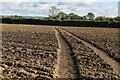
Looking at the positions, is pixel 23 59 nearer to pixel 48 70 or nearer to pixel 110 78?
pixel 48 70

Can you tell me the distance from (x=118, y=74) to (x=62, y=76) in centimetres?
241

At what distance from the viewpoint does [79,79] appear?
25.0 ft

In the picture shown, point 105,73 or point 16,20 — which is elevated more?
point 16,20

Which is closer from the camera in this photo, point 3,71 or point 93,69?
point 3,71

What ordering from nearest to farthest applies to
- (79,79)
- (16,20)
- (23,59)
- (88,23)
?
(79,79)
(23,59)
(88,23)
(16,20)

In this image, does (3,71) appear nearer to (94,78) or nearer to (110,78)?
(94,78)

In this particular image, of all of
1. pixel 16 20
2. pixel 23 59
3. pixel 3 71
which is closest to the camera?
pixel 3 71

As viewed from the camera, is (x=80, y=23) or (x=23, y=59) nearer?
(x=23, y=59)

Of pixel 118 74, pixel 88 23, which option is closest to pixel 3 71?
pixel 118 74

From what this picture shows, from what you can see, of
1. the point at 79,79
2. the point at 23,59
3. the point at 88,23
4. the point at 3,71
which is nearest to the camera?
the point at 79,79

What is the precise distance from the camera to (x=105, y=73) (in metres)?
8.45

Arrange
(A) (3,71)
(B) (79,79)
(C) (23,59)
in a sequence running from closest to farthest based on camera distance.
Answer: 1. (B) (79,79)
2. (A) (3,71)
3. (C) (23,59)

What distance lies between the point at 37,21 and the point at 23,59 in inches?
2491

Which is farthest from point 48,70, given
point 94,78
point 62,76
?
point 94,78
